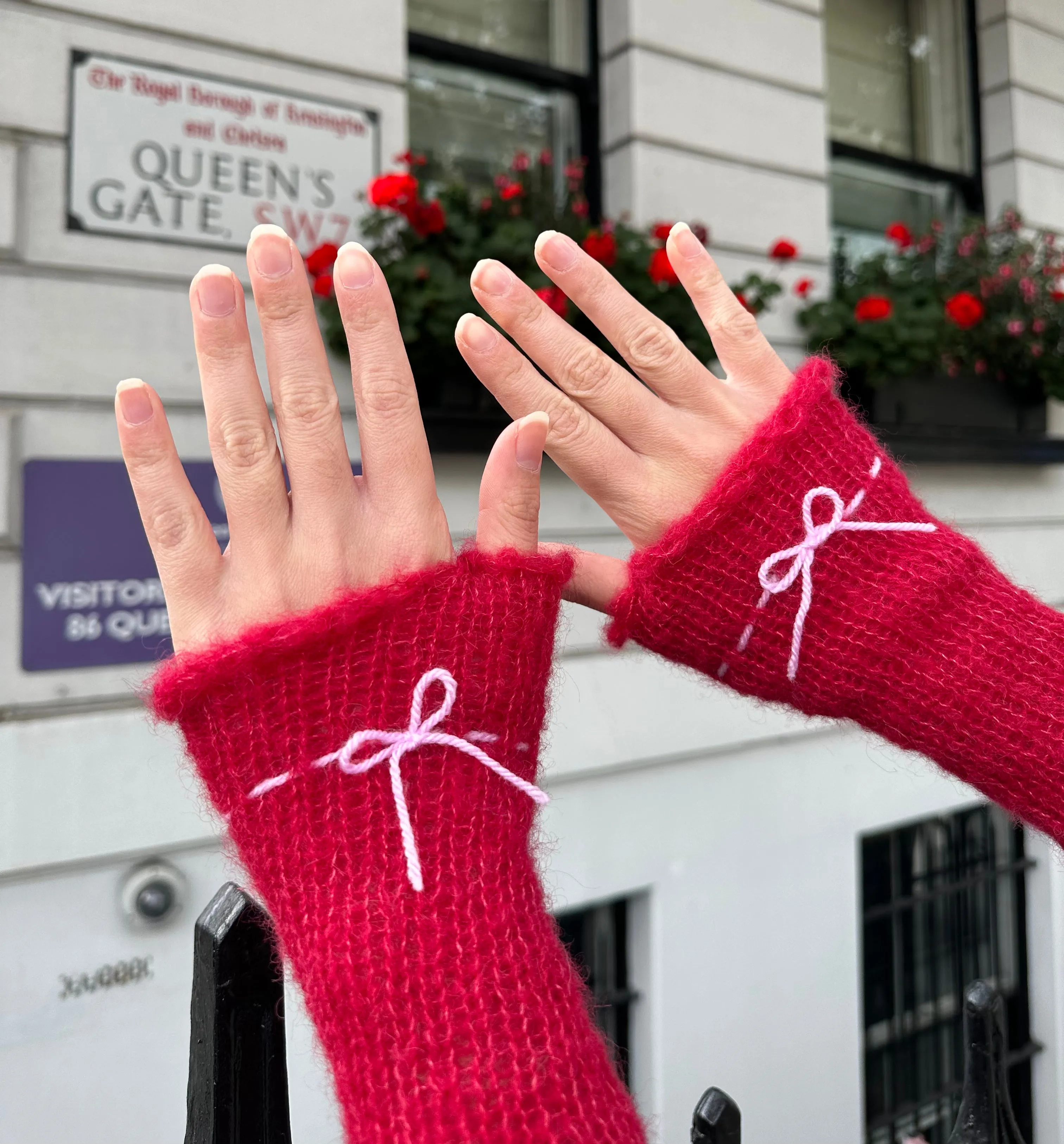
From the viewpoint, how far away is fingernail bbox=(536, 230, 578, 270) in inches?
46.0

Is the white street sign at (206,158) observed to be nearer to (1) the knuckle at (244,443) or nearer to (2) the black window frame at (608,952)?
(1) the knuckle at (244,443)

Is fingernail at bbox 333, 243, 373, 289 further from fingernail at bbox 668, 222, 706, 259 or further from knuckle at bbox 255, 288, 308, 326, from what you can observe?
fingernail at bbox 668, 222, 706, 259

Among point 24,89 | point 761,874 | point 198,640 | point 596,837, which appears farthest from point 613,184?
point 198,640

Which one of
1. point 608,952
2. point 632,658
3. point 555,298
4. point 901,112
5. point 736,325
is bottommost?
point 608,952

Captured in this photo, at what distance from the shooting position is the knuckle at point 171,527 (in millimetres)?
→ 941

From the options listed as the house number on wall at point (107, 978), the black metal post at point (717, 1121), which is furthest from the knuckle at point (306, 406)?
the house number on wall at point (107, 978)

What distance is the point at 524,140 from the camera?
3.63 m

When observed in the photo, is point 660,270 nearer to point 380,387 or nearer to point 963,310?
point 963,310

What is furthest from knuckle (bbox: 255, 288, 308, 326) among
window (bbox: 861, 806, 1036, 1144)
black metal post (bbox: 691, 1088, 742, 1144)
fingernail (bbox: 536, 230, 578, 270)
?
window (bbox: 861, 806, 1036, 1144)

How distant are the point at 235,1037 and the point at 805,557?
89cm

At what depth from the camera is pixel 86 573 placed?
2.43m

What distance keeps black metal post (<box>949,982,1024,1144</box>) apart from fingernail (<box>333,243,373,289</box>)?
1037mm

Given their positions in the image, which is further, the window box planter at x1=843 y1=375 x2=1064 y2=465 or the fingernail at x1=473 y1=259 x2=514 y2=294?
the window box planter at x1=843 y1=375 x2=1064 y2=465

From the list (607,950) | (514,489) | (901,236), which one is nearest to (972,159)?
(901,236)
